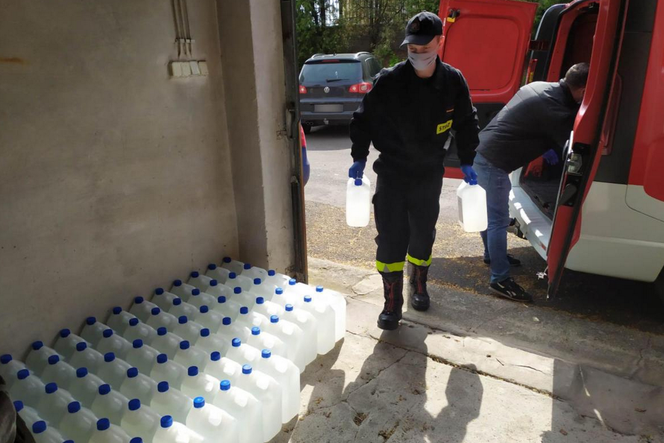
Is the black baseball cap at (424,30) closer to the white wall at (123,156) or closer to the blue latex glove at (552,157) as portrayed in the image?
the white wall at (123,156)

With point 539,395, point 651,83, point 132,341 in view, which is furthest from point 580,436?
point 132,341

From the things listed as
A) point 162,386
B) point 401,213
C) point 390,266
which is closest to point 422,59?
point 401,213

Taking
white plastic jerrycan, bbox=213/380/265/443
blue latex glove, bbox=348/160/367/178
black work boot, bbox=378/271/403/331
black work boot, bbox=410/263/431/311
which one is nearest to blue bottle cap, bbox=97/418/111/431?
white plastic jerrycan, bbox=213/380/265/443

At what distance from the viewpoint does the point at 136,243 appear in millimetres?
2809

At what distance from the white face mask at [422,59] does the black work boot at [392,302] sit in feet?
4.20

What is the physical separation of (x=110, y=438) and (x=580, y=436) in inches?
81.3

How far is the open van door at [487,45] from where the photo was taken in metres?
4.37

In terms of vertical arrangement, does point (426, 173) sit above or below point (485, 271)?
above

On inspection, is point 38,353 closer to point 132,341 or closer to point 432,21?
point 132,341

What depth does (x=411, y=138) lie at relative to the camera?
291cm

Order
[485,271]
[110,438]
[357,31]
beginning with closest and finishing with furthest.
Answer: [110,438], [485,271], [357,31]

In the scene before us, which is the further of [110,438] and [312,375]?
[312,375]

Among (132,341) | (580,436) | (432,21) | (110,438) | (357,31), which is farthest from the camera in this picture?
(357,31)

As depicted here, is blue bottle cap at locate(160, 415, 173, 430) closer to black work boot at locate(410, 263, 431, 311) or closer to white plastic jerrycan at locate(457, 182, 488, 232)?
black work boot at locate(410, 263, 431, 311)
